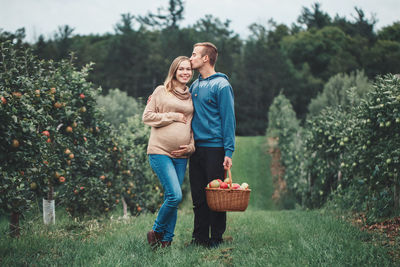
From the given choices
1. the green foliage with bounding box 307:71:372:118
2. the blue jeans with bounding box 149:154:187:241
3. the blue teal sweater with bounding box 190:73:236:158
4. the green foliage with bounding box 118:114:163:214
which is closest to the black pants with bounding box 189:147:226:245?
the blue teal sweater with bounding box 190:73:236:158

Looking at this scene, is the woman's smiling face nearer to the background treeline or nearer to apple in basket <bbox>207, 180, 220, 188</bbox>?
apple in basket <bbox>207, 180, 220, 188</bbox>

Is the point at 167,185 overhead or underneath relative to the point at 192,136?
underneath

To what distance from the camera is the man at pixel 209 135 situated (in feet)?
13.7

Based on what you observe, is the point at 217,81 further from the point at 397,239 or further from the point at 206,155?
the point at 397,239

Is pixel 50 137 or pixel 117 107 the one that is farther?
pixel 117 107

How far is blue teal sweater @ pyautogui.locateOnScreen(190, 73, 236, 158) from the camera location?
4.15m

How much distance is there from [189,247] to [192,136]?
1.21 metres

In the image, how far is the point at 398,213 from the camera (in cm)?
554

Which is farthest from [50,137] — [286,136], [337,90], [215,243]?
[337,90]

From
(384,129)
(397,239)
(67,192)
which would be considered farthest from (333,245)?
(67,192)

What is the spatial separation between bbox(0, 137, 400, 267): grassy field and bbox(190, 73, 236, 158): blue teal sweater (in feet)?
3.58

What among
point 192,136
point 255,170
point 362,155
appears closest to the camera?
point 192,136

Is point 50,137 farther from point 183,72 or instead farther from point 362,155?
point 362,155

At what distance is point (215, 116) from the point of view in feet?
13.9
